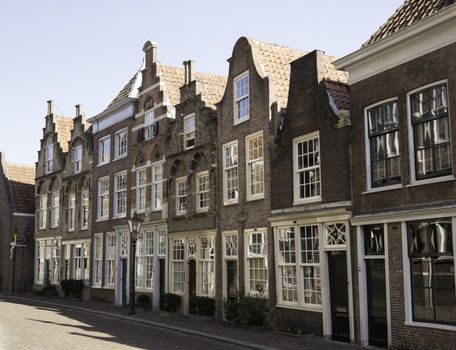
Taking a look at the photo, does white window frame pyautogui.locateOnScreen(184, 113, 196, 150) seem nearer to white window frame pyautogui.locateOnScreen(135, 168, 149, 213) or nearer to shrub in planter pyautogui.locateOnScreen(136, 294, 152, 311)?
white window frame pyautogui.locateOnScreen(135, 168, 149, 213)

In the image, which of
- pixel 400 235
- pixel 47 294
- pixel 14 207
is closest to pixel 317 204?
pixel 400 235

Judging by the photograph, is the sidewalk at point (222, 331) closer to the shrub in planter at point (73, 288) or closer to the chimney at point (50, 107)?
the shrub in planter at point (73, 288)

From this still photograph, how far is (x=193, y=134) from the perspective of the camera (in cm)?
2556

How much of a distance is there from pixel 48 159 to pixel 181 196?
1874 cm

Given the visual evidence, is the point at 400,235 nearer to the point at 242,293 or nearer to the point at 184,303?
the point at 242,293

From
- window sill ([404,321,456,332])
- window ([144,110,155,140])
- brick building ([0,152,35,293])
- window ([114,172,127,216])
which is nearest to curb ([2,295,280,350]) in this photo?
window sill ([404,321,456,332])

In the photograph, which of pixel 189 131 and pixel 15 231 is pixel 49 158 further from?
pixel 189 131

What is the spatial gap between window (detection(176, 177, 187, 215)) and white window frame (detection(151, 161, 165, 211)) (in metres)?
1.59

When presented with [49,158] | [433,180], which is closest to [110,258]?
[49,158]

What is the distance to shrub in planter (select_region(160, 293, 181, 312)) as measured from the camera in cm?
2509

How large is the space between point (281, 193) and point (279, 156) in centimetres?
123

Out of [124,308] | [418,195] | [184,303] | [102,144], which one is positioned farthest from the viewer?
[102,144]

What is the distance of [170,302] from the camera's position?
82.8 feet

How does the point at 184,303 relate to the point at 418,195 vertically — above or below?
below
